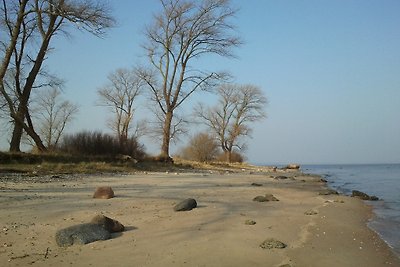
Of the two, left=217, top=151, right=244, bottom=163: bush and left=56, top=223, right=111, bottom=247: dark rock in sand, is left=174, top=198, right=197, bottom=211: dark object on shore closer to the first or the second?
left=56, top=223, right=111, bottom=247: dark rock in sand

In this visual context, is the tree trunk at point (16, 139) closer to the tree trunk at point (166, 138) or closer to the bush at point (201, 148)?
the tree trunk at point (166, 138)

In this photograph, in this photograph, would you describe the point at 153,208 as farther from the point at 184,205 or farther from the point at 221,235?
the point at 221,235

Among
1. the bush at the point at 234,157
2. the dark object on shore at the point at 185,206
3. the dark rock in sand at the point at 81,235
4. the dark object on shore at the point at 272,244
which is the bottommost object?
the dark object on shore at the point at 272,244

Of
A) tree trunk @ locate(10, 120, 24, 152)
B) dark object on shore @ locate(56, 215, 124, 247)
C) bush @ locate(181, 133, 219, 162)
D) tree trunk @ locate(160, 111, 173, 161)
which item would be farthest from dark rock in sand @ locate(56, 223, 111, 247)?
bush @ locate(181, 133, 219, 162)

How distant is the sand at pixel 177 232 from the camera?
5.29m

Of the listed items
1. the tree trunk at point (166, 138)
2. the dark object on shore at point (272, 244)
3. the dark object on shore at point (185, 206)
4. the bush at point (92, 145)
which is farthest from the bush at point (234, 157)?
the dark object on shore at point (272, 244)

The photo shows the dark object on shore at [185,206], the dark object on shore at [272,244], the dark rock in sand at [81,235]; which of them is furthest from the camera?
the dark object on shore at [185,206]

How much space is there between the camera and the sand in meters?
5.29

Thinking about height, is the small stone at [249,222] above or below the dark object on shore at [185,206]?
below

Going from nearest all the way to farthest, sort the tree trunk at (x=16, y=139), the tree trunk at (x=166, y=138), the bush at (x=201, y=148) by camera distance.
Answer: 1. the tree trunk at (x=16, y=139)
2. the tree trunk at (x=166, y=138)
3. the bush at (x=201, y=148)

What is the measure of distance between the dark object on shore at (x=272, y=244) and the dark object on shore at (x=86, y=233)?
2.45 meters

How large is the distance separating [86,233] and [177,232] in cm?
161

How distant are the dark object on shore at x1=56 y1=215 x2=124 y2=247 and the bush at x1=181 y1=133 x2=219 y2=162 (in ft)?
163

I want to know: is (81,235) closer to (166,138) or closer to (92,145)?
(92,145)
